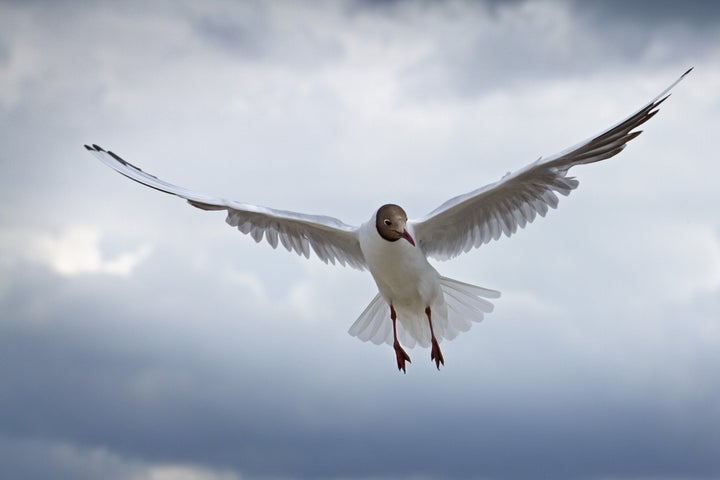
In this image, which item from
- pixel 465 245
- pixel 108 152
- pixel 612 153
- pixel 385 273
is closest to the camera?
pixel 612 153

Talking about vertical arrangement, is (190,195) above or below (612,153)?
above

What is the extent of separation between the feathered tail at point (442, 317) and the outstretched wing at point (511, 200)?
46 centimetres

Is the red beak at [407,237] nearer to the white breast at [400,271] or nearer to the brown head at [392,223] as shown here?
the brown head at [392,223]

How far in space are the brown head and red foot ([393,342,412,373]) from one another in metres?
1.58

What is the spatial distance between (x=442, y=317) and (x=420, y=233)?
115 centimetres

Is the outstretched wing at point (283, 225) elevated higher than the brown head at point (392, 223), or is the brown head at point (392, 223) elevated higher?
the outstretched wing at point (283, 225)

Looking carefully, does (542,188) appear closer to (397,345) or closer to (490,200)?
(490,200)

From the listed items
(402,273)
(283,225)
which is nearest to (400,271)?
(402,273)

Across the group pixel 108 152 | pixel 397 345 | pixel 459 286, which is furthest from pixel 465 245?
pixel 108 152

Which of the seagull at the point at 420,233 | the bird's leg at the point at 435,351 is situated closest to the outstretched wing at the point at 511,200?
the seagull at the point at 420,233

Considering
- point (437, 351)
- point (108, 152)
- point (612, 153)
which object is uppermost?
point (108, 152)

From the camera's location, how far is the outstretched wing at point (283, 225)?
14.4m

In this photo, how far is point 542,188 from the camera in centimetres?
1357

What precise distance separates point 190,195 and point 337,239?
182cm
